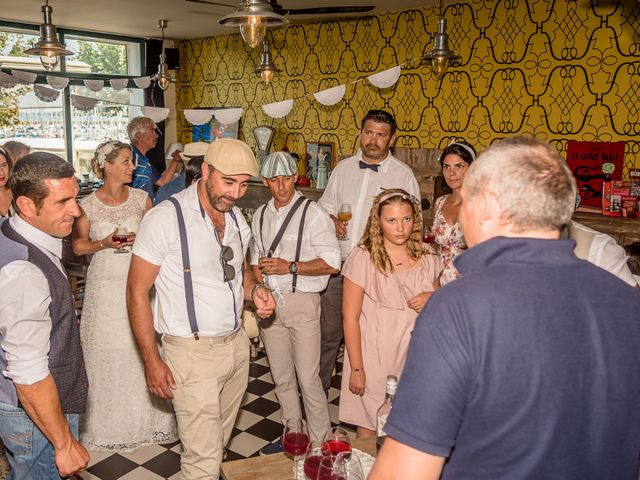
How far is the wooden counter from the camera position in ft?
15.7

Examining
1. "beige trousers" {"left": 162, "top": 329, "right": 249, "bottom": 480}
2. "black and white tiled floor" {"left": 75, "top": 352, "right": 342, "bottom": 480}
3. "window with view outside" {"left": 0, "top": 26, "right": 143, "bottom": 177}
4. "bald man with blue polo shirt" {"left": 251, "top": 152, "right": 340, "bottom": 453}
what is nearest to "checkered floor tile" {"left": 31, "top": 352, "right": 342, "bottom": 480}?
"black and white tiled floor" {"left": 75, "top": 352, "right": 342, "bottom": 480}

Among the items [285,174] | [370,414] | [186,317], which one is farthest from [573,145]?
[186,317]

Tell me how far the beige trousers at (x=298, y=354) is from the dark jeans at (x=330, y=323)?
46 centimetres

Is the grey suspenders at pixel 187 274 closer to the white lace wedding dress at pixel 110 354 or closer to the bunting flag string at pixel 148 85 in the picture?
the white lace wedding dress at pixel 110 354

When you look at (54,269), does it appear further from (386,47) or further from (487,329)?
(386,47)

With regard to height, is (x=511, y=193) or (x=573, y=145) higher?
(x=573, y=145)

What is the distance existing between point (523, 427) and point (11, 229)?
1.78m

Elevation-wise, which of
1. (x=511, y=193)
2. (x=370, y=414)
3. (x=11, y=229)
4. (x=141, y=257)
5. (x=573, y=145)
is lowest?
(x=370, y=414)

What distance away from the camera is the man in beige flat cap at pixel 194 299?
96.6 inches

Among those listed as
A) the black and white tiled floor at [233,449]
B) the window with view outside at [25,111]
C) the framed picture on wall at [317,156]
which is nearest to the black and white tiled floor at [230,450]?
the black and white tiled floor at [233,449]

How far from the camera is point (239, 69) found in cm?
879

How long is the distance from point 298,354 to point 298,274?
50 centimetres

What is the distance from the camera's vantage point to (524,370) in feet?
3.63

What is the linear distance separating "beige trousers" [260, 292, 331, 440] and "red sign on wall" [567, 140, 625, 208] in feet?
10.8
